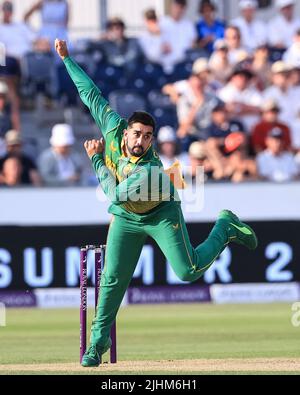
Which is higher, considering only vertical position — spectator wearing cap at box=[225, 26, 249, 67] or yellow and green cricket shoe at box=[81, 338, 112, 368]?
spectator wearing cap at box=[225, 26, 249, 67]

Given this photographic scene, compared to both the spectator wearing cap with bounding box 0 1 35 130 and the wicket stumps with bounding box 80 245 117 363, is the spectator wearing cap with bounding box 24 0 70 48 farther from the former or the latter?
the wicket stumps with bounding box 80 245 117 363

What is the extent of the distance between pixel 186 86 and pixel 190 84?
0.33ft

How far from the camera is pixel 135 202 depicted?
28.8 feet

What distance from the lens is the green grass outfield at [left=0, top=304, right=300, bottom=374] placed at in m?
9.30

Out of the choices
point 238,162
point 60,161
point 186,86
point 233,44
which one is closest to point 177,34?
point 233,44

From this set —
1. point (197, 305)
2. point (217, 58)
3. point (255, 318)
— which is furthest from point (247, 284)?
point (217, 58)

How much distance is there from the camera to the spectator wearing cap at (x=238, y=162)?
659 inches

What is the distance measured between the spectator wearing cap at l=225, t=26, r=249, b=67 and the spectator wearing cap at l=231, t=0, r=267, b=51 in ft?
1.55

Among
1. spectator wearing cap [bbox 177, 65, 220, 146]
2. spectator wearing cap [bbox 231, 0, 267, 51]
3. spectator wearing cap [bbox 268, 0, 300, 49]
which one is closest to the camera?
spectator wearing cap [bbox 177, 65, 220, 146]

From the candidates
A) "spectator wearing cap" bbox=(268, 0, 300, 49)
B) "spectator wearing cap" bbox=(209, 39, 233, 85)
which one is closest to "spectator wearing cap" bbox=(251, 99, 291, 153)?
"spectator wearing cap" bbox=(209, 39, 233, 85)

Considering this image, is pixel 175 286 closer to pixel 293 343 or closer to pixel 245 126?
pixel 245 126

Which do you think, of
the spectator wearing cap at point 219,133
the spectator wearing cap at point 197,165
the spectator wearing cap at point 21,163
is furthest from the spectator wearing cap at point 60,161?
the spectator wearing cap at point 219,133

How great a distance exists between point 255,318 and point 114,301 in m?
5.63

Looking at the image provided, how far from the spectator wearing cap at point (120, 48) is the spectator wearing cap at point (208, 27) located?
3.60 ft
